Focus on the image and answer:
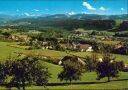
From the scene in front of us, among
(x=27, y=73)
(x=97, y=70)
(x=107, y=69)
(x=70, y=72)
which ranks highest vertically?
(x=27, y=73)

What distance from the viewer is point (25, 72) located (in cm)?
8862

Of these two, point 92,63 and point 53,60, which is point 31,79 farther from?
point 53,60

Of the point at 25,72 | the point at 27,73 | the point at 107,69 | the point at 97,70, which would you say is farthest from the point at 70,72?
the point at 25,72

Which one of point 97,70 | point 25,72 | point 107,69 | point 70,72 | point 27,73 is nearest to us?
point 25,72

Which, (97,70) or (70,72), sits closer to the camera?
(70,72)

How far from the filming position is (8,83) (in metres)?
91.6

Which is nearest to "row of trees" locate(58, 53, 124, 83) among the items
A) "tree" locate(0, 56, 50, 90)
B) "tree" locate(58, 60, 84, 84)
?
"tree" locate(58, 60, 84, 84)

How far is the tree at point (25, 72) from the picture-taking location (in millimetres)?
88812

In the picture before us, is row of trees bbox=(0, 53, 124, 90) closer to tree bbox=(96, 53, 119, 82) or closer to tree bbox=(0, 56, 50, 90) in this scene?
tree bbox=(0, 56, 50, 90)

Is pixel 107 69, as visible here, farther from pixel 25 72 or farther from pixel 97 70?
pixel 25 72

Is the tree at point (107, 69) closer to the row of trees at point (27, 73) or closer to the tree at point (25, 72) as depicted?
the row of trees at point (27, 73)

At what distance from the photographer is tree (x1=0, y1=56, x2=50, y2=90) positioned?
88.8m

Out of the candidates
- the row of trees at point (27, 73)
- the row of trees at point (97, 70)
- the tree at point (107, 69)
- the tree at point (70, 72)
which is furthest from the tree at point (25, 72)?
the tree at point (107, 69)

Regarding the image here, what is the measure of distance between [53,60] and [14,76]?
62.5 meters
